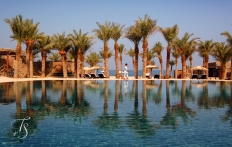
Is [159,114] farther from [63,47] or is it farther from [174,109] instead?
[63,47]

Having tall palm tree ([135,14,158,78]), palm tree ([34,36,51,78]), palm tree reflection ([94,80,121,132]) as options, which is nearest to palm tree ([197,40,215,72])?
tall palm tree ([135,14,158,78])

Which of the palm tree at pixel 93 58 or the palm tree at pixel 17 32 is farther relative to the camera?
the palm tree at pixel 93 58

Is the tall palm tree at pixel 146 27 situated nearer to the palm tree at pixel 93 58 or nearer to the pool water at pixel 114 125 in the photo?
the palm tree at pixel 93 58

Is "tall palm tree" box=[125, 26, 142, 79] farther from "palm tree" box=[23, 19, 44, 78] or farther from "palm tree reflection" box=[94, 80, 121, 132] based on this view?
"palm tree reflection" box=[94, 80, 121, 132]

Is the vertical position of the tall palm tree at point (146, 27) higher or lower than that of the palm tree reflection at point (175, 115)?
higher

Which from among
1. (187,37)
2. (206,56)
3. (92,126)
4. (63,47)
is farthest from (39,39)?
(92,126)

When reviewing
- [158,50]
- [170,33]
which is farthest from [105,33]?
[158,50]

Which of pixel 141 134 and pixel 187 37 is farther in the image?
pixel 187 37

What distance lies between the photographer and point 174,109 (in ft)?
32.8

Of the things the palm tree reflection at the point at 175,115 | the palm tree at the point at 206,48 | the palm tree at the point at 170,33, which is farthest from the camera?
the palm tree at the point at 206,48

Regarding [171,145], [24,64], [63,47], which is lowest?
[171,145]

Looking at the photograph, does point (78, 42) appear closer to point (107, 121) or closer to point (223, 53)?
point (223, 53)

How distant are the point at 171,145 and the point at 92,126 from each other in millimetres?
2385

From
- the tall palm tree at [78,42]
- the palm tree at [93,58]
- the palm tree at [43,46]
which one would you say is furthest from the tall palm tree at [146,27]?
the palm tree at [93,58]
